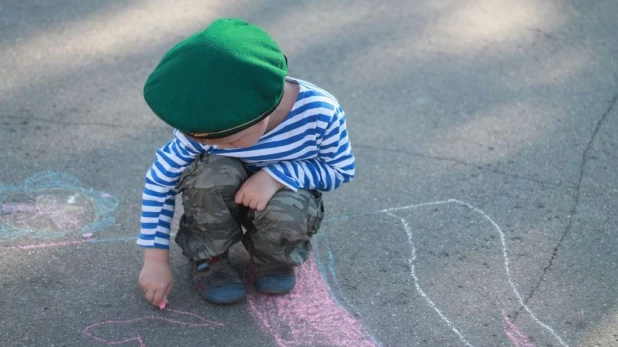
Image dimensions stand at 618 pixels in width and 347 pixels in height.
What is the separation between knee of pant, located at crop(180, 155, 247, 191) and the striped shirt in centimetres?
3

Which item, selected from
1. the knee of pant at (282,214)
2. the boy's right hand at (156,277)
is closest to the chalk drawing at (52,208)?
the boy's right hand at (156,277)

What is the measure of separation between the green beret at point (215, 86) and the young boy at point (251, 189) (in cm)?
6

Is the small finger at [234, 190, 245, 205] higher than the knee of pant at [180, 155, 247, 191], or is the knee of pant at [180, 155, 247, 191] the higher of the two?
the knee of pant at [180, 155, 247, 191]

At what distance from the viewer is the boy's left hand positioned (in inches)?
87.0

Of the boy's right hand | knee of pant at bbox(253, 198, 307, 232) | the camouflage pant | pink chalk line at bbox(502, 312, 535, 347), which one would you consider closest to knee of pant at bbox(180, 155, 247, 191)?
the camouflage pant

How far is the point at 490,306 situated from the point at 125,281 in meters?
1.11

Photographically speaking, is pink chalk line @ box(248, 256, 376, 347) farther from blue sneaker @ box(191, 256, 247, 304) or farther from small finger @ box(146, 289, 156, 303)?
small finger @ box(146, 289, 156, 303)

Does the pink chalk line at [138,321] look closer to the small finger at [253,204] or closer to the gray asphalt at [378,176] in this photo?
the gray asphalt at [378,176]

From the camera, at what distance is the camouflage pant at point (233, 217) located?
2211 mm

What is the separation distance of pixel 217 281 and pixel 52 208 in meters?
0.74

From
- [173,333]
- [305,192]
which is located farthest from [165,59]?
[173,333]

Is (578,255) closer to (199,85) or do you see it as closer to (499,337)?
(499,337)

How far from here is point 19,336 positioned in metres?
2.15

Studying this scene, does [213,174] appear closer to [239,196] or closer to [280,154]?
[239,196]
